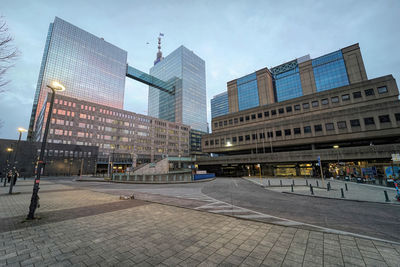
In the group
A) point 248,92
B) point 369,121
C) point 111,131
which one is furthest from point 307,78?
point 111,131

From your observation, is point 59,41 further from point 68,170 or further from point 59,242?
point 59,242

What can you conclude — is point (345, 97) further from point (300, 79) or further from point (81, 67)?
point (81, 67)

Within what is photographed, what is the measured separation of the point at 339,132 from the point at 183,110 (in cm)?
9447

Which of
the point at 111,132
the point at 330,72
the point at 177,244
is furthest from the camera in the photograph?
the point at 111,132

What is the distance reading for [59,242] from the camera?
5.12m

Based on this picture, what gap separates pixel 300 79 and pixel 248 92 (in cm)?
2516

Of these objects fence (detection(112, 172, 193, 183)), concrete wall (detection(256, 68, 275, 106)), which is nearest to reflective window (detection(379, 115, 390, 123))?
fence (detection(112, 172, 193, 183))

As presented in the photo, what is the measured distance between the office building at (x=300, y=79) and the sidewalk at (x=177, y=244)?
8322cm

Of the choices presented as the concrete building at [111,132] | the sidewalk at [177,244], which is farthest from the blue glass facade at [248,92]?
the sidewalk at [177,244]

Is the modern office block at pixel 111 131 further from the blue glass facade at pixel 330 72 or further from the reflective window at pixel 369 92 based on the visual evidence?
the reflective window at pixel 369 92

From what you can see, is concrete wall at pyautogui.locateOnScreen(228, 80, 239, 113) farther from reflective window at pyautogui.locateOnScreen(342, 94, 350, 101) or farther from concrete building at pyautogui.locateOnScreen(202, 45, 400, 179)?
reflective window at pyautogui.locateOnScreen(342, 94, 350, 101)

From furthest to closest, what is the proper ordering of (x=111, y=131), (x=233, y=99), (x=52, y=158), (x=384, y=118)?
(x=233, y=99), (x=111, y=131), (x=52, y=158), (x=384, y=118)

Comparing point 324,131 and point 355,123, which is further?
point 324,131

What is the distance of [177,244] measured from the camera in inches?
196
